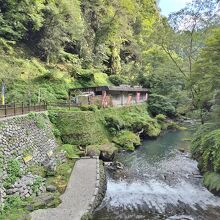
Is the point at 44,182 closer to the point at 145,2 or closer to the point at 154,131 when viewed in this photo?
the point at 154,131

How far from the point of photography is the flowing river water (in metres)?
12.8

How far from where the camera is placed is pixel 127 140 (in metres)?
26.4

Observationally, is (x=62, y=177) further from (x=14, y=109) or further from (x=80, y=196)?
(x=14, y=109)

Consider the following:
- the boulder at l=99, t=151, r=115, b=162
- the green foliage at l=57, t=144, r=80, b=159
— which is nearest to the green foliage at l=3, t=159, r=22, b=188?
the green foliage at l=57, t=144, r=80, b=159

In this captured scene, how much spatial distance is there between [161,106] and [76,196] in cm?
3133

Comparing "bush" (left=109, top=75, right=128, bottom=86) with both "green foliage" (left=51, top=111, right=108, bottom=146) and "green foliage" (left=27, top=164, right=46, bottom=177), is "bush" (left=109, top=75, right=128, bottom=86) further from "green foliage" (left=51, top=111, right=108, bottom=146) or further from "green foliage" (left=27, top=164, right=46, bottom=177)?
"green foliage" (left=27, top=164, right=46, bottom=177)

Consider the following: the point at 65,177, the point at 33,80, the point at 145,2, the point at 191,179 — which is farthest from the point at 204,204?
the point at 145,2

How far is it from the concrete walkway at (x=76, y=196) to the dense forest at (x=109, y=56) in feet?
22.1

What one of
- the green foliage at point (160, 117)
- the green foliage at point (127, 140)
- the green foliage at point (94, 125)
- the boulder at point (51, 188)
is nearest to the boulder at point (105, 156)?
the green foliage at point (94, 125)

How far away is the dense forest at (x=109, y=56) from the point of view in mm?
20663

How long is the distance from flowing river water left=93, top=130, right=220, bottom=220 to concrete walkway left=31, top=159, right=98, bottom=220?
2.85ft

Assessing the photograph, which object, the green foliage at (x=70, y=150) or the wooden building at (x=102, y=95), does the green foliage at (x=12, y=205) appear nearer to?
the green foliage at (x=70, y=150)

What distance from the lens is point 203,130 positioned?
789 inches

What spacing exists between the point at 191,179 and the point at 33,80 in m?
19.9
